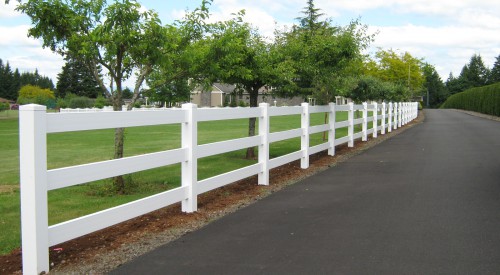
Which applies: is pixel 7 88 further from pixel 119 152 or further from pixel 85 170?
pixel 85 170

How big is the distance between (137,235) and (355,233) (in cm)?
254

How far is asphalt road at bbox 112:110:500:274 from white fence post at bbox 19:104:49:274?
2.54ft

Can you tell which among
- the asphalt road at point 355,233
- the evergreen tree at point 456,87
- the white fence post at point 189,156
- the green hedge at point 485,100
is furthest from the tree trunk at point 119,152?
the evergreen tree at point 456,87

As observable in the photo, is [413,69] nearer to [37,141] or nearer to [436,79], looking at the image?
[37,141]

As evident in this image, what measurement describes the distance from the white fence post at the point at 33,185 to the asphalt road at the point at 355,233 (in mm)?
775

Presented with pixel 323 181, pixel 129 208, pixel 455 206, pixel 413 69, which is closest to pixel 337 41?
pixel 323 181

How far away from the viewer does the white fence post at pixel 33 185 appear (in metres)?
4.21

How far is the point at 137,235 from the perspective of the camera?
5.77 metres

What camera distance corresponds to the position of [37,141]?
167 inches

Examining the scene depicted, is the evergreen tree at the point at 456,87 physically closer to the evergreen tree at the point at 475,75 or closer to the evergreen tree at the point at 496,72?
the evergreen tree at the point at 475,75

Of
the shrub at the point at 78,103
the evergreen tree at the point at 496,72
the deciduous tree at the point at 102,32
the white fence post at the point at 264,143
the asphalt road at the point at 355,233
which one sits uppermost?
the evergreen tree at the point at 496,72

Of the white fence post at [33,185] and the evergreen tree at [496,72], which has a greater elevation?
the evergreen tree at [496,72]

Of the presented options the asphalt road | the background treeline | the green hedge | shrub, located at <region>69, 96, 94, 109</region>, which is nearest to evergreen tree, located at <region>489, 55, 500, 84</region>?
the green hedge

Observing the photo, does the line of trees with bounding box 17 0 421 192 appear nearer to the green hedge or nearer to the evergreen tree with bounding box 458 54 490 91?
the green hedge
